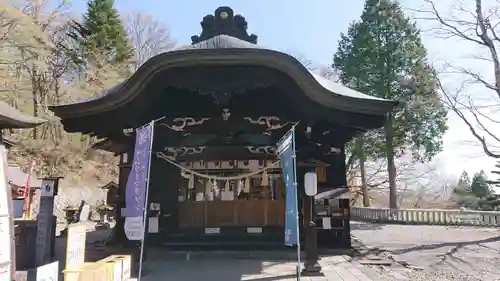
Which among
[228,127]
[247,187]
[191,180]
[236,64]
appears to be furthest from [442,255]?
[236,64]

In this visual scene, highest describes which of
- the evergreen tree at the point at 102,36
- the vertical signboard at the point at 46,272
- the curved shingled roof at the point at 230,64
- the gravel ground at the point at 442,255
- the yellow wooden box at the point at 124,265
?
the evergreen tree at the point at 102,36

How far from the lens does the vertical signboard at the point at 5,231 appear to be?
13.7 feet

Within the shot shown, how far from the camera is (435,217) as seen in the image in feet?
64.1

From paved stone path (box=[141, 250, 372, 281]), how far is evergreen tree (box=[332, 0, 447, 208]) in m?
14.4

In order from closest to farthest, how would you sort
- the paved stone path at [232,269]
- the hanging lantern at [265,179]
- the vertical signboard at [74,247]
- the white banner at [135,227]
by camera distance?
the vertical signboard at [74,247] → the white banner at [135,227] → the paved stone path at [232,269] → the hanging lantern at [265,179]

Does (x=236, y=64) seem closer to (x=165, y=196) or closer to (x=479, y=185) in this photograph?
(x=165, y=196)

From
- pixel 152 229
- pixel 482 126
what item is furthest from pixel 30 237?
pixel 482 126

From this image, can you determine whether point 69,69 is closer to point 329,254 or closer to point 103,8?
point 103,8

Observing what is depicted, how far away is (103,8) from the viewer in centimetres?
2744

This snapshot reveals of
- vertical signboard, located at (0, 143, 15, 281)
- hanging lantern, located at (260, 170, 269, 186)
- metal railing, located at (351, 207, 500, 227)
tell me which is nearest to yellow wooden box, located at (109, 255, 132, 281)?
vertical signboard, located at (0, 143, 15, 281)

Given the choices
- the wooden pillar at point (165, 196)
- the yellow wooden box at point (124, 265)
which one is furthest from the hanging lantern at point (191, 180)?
the yellow wooden box at point (124, 265)

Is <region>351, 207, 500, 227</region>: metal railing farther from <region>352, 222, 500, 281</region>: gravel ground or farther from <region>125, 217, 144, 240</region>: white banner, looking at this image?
<region>125, 217, 144, 240</region>: white banner

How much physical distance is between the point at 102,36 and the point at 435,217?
72.7 feet

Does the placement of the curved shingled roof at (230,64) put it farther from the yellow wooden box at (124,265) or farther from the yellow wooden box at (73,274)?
the yellow wooden box at (73,274)
